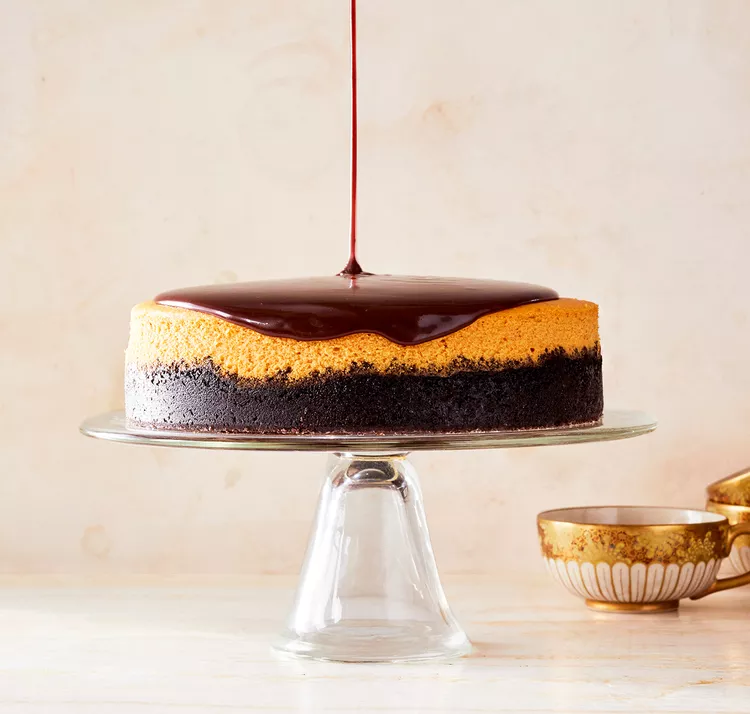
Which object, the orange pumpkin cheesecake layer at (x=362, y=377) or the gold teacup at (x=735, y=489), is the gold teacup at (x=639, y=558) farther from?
the orange pumpkin cheesecake layer at (x=362, y=377)

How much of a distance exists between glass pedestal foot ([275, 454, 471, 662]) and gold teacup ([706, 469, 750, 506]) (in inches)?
14.7

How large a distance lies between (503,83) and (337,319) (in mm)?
599

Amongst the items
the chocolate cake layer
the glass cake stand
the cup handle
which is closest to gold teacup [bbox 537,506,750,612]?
the cup handle

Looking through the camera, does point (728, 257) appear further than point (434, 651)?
Yes

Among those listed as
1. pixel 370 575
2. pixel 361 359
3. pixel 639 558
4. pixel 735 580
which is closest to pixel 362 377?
pixel 361 359

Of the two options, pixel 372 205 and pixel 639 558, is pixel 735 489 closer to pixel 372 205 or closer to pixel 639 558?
pixel 639 558

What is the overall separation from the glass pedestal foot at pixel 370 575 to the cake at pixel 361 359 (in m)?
0.17

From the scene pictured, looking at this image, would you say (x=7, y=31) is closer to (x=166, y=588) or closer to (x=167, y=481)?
(x=167, y=481)

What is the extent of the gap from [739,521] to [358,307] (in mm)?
586

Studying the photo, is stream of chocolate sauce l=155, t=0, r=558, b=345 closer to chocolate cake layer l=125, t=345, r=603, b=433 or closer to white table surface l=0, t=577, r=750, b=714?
chocolate cake layer l=125, t=345, r=603, b=433

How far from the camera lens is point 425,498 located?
56.5 inches

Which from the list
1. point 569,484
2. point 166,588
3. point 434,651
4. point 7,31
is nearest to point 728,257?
point 569,484

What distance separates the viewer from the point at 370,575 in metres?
1.08

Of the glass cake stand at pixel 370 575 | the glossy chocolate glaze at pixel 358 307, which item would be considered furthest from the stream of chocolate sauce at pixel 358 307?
the glass cake stand at pixel 370 575
